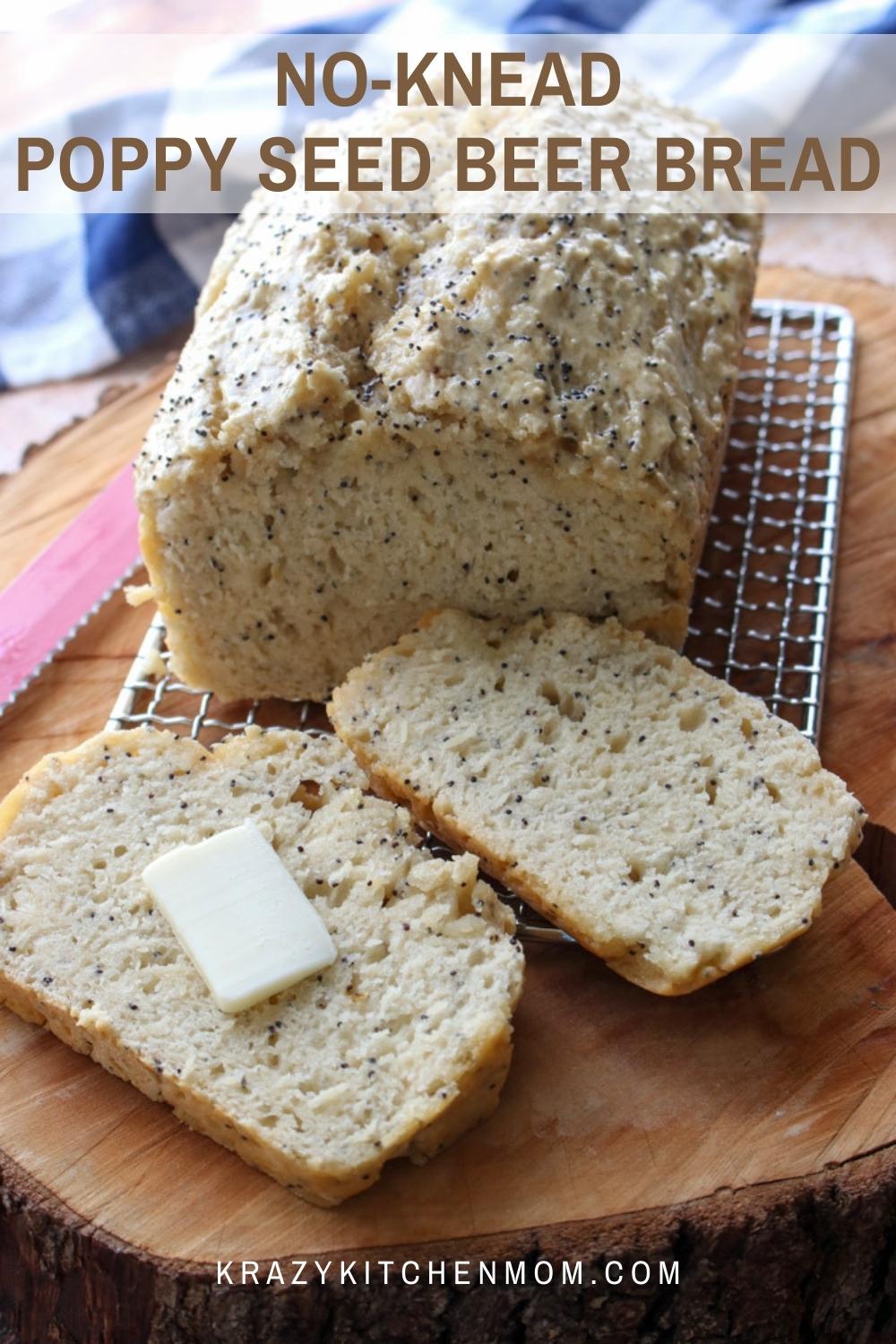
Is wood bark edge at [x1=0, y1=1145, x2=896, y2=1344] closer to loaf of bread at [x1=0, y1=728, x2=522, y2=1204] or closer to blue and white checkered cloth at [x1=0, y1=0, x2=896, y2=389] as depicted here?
loaf of bread at [x1=0, y1=728, x2=522, y2=1204]

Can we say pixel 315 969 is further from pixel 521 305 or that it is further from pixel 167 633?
pixel 521 305

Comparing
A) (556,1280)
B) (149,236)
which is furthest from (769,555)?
(149,236)

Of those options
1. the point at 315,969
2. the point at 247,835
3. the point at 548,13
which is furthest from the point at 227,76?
the point at 315,969

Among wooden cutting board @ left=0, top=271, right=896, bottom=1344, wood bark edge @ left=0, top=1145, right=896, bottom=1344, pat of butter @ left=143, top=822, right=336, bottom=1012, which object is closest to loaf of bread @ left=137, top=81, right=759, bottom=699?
pat of butter @ left=143, top=822, right=336, bottom=1012

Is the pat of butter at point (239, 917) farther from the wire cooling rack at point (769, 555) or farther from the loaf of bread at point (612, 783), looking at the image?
the wire cooling rack at point (769, 555)

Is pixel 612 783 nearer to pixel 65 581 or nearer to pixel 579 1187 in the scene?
pixel 579 1187
